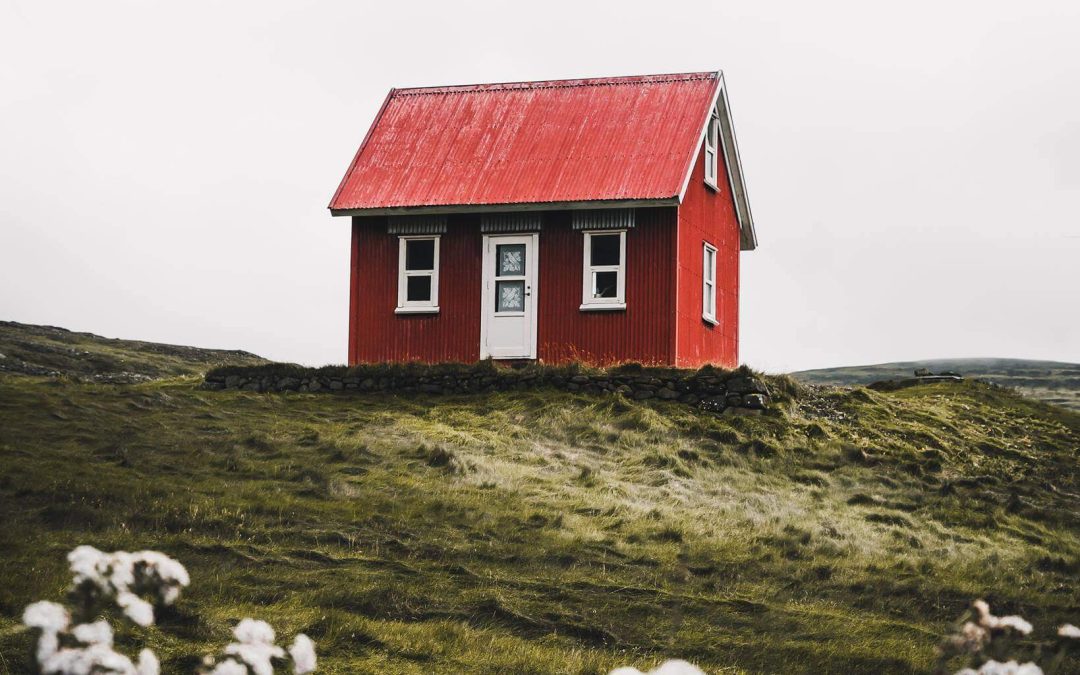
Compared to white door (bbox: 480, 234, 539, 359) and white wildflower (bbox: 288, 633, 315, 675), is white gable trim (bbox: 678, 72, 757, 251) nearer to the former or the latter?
white door (bbox: 480, 234, 539, 359)

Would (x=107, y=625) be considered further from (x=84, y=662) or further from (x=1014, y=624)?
(x=1014, y=624)

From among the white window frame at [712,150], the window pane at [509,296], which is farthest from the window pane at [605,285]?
the white window frame at [712,150]

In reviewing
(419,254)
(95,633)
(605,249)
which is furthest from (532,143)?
(95,633)

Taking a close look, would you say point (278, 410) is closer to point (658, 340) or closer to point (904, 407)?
point (658, 340)

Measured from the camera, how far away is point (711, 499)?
1909 cm

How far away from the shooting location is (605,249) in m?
27.5

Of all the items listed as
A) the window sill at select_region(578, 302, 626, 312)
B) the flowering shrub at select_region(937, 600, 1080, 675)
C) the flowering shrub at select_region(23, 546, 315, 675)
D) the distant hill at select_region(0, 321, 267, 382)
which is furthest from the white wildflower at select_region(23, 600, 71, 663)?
the distant hill at select_region(0, 321, 267, 382)

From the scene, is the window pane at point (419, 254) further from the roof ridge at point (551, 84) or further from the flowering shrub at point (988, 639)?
the flowering shrub at point (988, 639)

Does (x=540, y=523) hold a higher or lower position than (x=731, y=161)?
lower

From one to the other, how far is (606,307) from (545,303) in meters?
1.40

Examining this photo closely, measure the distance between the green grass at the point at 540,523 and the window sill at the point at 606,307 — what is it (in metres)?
2.47

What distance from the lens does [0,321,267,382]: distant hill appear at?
3772 cm

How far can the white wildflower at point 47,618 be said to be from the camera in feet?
14.8

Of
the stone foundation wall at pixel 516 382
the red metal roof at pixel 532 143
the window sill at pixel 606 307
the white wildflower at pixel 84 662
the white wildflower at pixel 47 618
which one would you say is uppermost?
the red metal roof at pixel 532 143
